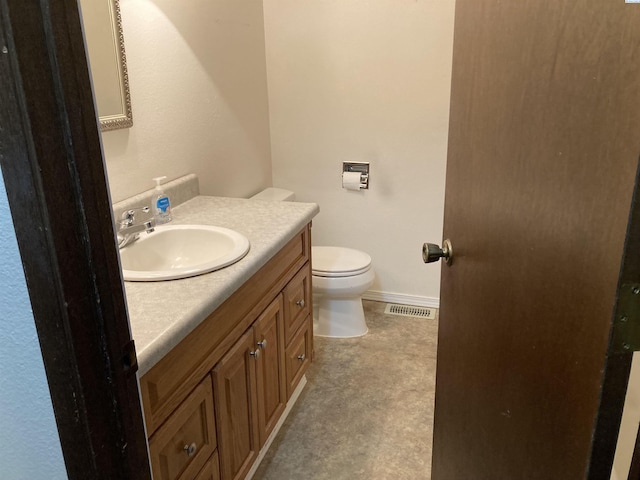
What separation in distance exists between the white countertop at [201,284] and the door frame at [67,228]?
35 cm

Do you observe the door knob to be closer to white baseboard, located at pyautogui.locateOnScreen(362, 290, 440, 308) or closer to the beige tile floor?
the beige tile floor

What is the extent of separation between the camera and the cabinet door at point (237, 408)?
4.76ft

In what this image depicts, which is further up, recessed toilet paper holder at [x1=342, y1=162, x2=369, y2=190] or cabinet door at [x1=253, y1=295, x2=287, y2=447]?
recessed toilet paper holder at [x1=342, y1=162, x2=369, y2=190]

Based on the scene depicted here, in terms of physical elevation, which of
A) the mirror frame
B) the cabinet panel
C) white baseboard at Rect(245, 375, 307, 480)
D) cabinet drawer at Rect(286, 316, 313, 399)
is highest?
the mirror frame

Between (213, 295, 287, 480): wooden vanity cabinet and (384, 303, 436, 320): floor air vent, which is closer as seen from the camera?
(213, 295, 287, 480): wooden vanity cabinet

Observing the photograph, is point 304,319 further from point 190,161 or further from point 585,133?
point 585,133

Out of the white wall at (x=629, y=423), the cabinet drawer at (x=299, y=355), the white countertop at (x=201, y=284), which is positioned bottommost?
the cabinet drawer at (x=299, y=355)

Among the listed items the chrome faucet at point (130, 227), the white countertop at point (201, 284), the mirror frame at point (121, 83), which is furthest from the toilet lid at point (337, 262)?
the mirror frame at point (121, 83)

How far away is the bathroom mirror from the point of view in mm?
1595

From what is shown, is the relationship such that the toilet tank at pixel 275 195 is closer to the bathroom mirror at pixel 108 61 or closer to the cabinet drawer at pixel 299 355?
the cabinet drawer at pixel 299 355

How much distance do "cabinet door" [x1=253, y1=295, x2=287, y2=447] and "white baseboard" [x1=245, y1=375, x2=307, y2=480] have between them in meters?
0.07

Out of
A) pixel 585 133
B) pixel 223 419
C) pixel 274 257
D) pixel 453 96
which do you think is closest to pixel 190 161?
pixel 274 257

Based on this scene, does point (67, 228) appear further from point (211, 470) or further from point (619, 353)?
point (211, 470)

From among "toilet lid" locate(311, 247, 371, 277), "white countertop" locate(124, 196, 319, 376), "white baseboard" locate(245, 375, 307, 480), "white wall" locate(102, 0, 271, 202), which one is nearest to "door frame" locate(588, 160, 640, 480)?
"white countertop" locate(124, 196, 319, 376)
